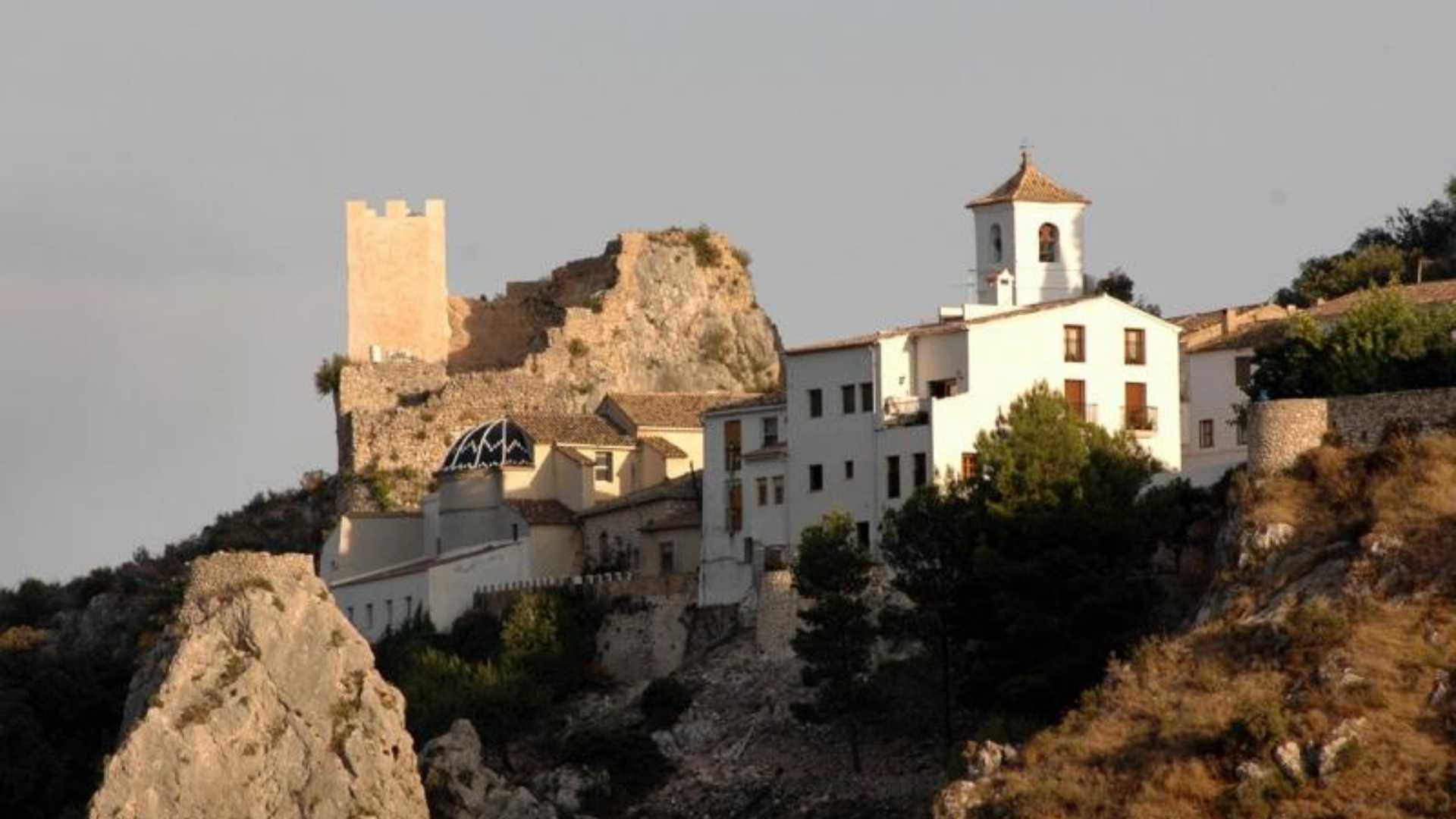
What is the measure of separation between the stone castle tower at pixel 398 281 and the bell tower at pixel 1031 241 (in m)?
26.1

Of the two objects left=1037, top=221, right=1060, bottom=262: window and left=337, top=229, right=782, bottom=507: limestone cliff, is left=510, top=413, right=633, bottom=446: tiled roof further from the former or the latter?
left=1037, top=221, right=1060, bottom=262: window

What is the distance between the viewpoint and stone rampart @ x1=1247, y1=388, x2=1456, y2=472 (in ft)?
332

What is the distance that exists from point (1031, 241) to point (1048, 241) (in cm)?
55

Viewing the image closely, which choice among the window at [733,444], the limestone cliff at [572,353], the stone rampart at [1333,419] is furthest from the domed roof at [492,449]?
the stone rampart at [1333,419]

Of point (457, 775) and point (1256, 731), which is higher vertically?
point (1256, 731)

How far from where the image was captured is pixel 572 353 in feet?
462

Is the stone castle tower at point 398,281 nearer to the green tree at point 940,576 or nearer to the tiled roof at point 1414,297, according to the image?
the tiled roof at point 1414,297

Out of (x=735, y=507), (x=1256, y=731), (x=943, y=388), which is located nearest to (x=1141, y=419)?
(x=943, y=388)

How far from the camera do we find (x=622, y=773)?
359 feet

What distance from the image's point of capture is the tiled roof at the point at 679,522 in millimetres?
118875

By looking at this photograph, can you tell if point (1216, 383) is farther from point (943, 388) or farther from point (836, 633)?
point (836, 633)

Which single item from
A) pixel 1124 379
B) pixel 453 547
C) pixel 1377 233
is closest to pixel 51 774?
pixel 453 547

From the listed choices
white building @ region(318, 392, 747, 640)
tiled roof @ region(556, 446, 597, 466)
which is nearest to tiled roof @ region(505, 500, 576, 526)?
white building @ region(318, 392, 747, 640)

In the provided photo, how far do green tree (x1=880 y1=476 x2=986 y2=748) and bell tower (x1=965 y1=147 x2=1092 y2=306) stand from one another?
41.3 ft
